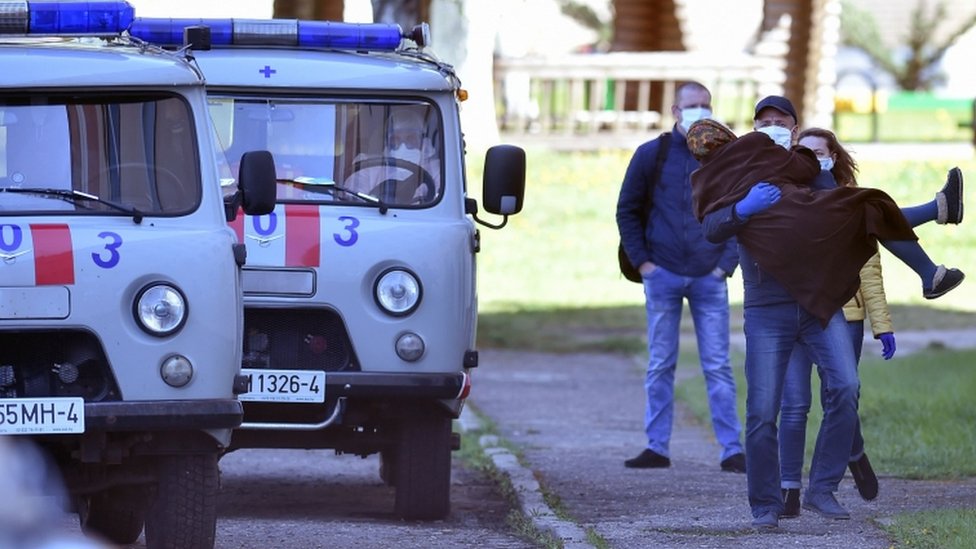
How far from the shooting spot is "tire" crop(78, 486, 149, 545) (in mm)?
8102

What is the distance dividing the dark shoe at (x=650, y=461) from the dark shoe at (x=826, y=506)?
226cm

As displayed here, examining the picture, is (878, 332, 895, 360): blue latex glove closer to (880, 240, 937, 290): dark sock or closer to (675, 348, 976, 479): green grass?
(880, 240, 937, 290): dark sock

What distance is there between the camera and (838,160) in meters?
9.02

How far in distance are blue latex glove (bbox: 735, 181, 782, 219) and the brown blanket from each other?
0.17 feet

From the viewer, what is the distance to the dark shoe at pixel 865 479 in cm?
935

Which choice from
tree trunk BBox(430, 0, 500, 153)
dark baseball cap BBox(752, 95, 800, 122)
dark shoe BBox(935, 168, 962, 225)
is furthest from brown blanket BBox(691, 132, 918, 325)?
tree trunk BBox(430, 0, 500, 153)

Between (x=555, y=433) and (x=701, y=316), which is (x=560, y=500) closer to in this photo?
(x=701, y=316)

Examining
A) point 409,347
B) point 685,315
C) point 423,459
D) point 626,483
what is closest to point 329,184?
point 409,347

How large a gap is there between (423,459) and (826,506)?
191 centimetres

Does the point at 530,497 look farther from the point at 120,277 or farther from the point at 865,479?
the point at 120,277

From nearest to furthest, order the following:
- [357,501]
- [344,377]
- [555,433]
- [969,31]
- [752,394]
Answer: [752,394], [344,377], [357,501], [555,433], [969,31]

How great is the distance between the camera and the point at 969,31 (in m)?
55.8

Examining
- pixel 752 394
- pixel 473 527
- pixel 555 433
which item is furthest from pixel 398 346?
pixel 555 433

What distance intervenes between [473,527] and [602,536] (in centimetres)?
105
